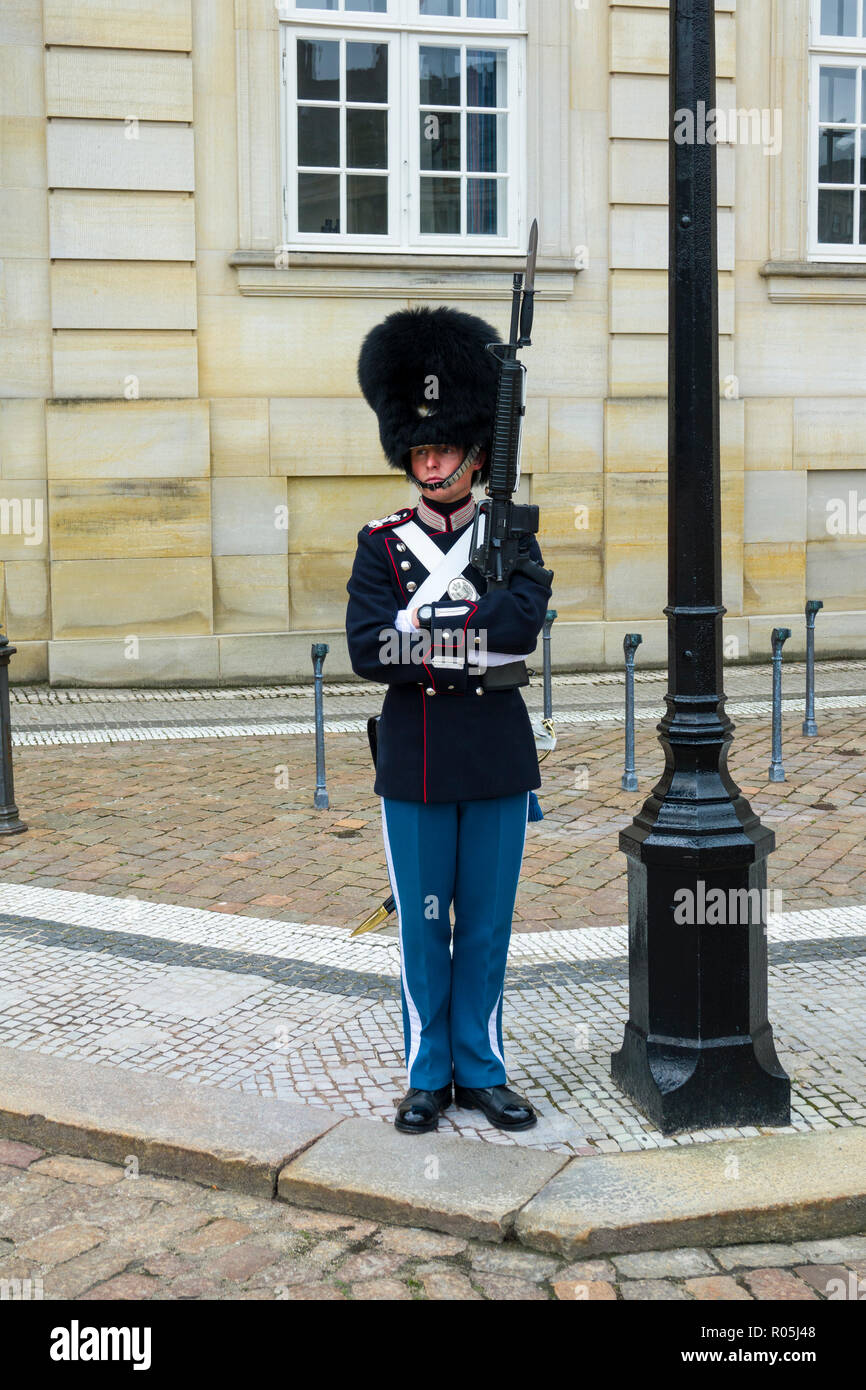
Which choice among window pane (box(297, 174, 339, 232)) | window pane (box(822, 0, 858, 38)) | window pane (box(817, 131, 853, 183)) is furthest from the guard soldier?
window pane (box(822, 0, 858, 38))

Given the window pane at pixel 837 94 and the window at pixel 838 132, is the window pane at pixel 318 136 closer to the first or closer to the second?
the window at pixel 838 132

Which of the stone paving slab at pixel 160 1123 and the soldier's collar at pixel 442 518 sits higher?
the soldier's collar at pixel 442 518

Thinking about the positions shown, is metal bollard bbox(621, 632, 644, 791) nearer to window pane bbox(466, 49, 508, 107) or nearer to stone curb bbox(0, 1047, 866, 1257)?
stone curb bbox(0, 1047, 866, 1257)

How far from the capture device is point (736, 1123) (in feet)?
14.2

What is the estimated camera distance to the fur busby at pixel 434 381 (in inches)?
167

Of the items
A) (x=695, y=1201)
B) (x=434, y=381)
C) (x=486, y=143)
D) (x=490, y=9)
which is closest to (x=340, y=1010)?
(x=695, y=1201)

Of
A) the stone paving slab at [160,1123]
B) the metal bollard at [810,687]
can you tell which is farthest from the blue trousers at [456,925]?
the metal bollard at [810,687]

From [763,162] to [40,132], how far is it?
21.1 ft

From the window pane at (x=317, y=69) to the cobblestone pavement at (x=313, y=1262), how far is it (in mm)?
11084

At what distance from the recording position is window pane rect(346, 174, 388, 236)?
13.3 meters

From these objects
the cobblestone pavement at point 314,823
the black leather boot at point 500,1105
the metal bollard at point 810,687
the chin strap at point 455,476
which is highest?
the chin strap at point 455,476

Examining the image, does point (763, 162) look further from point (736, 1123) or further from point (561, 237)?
point (736, 1123)

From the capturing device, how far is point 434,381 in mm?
4258

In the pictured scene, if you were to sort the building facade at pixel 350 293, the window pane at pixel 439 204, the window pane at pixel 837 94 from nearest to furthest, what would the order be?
the building facade at pixel 350 293 < the window pane at pixel 439 204 < the window pane at pixel 837 94
